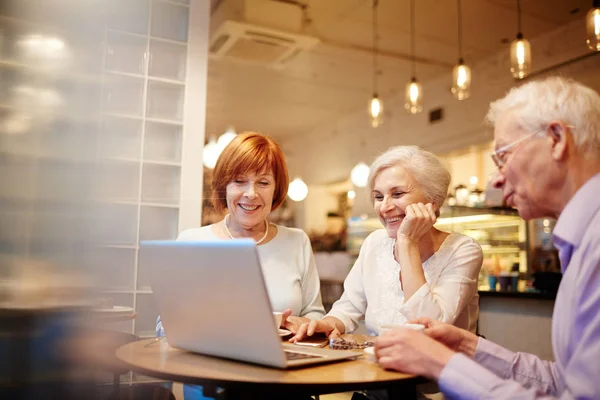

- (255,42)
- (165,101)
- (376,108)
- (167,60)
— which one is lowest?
(165,101)

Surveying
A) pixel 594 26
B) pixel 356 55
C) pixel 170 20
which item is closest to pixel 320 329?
pixel 170 20

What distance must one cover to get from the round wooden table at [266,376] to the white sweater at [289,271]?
0.93 m

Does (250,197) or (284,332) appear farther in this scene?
(250,197)

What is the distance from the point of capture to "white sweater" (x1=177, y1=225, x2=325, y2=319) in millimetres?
2242

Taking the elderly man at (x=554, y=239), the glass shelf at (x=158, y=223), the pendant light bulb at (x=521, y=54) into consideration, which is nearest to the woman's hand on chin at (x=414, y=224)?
the elderly man at (x=554, y=239)

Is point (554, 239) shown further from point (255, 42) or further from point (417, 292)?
point (255, 42)

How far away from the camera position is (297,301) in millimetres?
2252

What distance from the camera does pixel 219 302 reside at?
1129 mm

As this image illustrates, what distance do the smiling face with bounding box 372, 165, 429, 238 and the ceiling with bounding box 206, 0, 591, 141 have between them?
328 cm

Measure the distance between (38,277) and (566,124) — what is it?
43.2 inches

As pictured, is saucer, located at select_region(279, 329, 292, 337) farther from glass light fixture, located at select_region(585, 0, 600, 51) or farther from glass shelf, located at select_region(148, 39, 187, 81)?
glass light fixture, located at select_region(585, 0, 600, 51)

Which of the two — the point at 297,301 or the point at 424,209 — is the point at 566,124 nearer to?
the point at 424,209

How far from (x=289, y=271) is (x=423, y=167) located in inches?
29.5

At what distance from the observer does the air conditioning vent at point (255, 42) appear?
506cm
